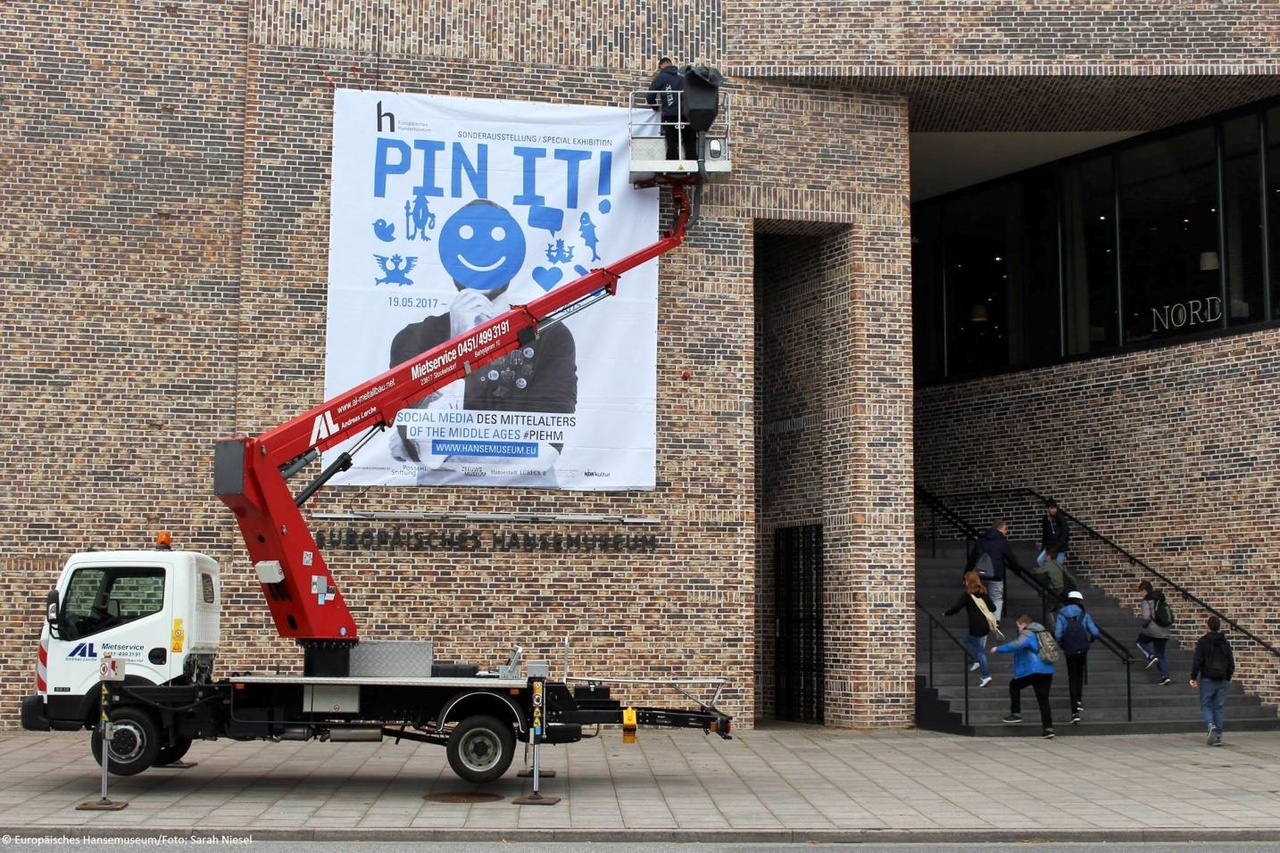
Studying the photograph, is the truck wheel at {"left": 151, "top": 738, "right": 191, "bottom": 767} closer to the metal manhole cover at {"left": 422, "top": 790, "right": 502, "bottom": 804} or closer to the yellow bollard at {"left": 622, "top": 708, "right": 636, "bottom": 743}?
the metal manhole cover at {"left": 422, "top": 790, "right": 502, "bottom": 804}

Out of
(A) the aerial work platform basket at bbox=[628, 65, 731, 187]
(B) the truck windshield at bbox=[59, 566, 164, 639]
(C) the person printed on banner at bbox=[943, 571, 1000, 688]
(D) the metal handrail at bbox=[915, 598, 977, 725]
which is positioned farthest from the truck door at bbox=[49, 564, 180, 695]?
(C) the person printed on banner at bbox=[943, 571, 1000, 688]

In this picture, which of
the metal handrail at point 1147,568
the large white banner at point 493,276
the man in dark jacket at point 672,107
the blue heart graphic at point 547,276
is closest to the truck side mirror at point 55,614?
the large white banner at point 493,276

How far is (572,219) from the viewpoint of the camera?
18.4 meters

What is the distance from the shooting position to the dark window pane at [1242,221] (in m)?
19.8

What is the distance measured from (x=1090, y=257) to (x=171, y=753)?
1537 cm

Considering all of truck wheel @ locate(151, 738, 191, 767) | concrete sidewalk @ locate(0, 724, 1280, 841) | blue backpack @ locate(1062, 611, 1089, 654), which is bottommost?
concrete sidewalk @ locate(0, 724, 1280, 841)

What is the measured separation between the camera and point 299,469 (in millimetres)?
13148

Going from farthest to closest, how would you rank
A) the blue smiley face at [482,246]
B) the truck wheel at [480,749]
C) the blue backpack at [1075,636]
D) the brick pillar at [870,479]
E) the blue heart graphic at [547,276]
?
the brick pillar at [870,479], the blue heart graphic at [547,276], the blue smiley face at [482,246], the blue backpack at [1075,636], the truck wheel at [480,749]

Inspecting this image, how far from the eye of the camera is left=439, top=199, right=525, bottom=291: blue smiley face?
18000mm

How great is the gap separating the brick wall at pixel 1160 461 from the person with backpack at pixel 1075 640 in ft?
9.56

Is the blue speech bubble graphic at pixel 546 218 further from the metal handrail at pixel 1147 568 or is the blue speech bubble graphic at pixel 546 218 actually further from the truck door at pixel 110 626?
the metal handrail at pixel 1147 568

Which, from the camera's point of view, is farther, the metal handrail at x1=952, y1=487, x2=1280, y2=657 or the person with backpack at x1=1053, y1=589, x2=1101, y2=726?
the metal handrail at x1=952, y1=487, x2=1280, y2=657

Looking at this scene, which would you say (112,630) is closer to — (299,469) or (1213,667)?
(299,469)

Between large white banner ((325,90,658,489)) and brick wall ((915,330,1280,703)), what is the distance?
24.6 ft
